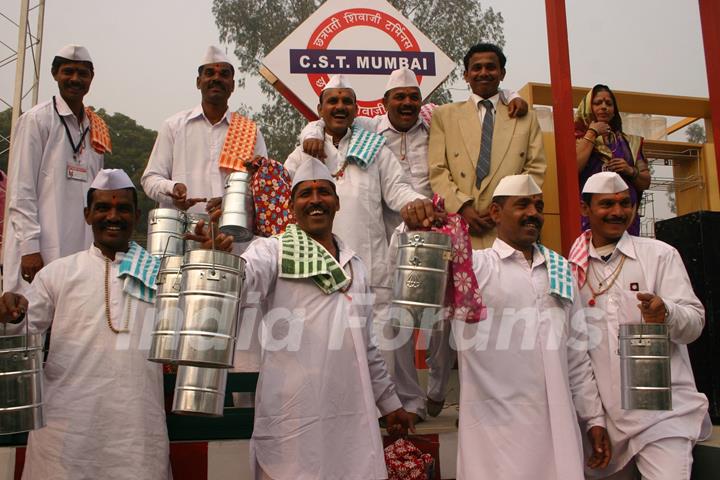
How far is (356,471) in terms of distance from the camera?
3582mm

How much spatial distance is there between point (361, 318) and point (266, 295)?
1.60ft

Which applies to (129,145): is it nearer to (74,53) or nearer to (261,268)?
(74,53)

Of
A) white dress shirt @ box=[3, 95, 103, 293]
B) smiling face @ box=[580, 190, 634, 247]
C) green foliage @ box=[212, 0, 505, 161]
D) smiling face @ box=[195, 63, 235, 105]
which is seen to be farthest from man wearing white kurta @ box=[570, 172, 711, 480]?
green foliage @ box=[212, 0, 505, 161]

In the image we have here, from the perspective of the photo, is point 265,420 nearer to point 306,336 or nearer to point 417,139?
point 306,336

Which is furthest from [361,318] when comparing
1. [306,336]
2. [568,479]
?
[568,479]

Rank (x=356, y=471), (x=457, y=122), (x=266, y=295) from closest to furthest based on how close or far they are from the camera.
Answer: (x=356, y=471) < (x=266, y=295) < (x=457, y=122)

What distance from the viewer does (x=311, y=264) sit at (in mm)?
3787

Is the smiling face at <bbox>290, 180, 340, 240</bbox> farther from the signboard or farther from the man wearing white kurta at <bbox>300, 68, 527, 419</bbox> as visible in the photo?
the signboard

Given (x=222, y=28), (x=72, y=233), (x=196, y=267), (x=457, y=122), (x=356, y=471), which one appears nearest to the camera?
(x=196, y=267)

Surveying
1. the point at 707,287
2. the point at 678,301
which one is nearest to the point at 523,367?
the point at 678,301

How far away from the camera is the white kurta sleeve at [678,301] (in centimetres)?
415

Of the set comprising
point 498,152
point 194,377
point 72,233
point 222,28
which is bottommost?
point 194,377

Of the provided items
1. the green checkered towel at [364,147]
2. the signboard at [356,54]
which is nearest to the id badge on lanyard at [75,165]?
the green checkered towel at [364,147]

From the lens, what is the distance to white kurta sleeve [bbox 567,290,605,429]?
165 inches
